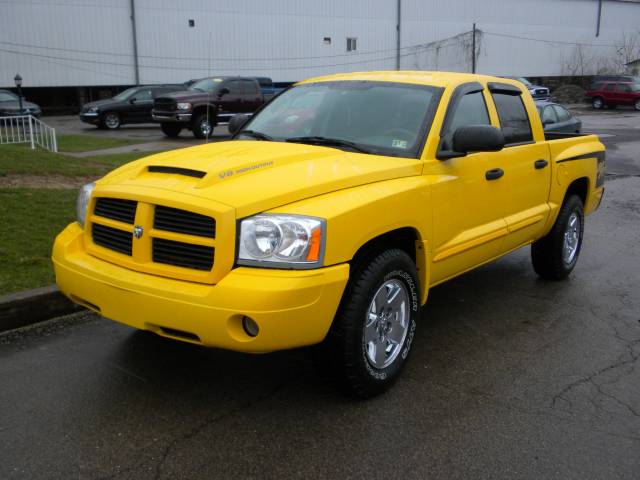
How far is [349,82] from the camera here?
16.2 ft

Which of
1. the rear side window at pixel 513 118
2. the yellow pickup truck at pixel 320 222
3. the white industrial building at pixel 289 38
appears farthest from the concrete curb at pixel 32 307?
the white industrial building at pixel 289 38

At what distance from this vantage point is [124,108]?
79.5ft

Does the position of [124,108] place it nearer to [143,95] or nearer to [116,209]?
[143,95]

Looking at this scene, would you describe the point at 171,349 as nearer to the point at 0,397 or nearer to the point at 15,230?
the point at 0,397

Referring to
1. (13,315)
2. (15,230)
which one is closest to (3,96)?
(15,230)

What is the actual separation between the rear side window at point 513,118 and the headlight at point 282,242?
249 cm

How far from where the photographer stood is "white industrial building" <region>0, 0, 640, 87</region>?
104 feet

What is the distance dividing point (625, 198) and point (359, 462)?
9.22 meters

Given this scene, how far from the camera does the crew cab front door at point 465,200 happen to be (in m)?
4.28

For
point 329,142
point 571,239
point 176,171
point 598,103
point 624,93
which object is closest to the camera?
point 176,171

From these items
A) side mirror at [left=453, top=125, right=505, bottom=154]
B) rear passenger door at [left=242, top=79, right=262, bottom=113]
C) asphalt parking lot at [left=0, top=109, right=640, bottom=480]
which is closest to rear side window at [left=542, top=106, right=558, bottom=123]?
asphalt parking lot at [left=0, top=109, right=640, bottom=480]

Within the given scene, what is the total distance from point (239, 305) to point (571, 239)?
426 centimetres

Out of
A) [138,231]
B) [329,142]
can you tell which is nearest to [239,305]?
[138,231]

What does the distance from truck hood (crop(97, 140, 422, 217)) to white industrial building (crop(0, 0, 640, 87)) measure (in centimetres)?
1944
